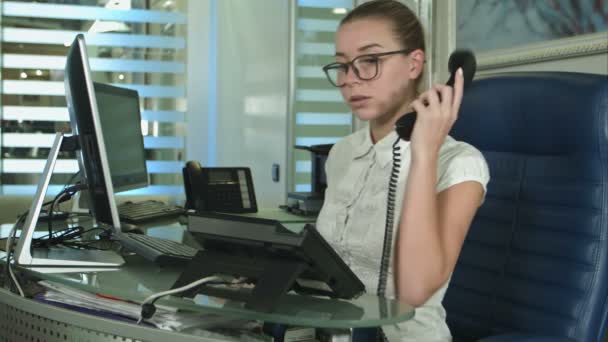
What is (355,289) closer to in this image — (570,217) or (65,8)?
(570,217)

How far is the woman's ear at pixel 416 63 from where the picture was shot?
1.49 meters

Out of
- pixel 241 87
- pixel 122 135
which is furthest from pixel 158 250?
pixel 241 87

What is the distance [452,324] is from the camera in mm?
1575

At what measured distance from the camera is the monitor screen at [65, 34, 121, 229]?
1.49m

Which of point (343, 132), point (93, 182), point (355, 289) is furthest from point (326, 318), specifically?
point (343, 132)

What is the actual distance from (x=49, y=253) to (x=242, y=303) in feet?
2.24

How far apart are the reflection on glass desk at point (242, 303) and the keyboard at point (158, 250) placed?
0.11ft

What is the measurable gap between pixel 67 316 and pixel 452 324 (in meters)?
0.88

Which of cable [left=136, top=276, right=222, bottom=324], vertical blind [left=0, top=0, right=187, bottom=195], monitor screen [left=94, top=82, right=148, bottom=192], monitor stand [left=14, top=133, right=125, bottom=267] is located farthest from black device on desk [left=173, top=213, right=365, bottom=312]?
vertical blind [left=0, top=0, right=187, bottom=195]

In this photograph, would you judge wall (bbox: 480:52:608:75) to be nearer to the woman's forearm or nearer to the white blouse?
the white blouse

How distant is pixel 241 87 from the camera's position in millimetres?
4352

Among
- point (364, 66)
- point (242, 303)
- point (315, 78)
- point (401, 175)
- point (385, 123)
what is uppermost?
point (315, 78)

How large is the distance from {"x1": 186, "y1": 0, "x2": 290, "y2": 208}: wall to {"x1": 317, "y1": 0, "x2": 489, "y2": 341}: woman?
82.1 inches

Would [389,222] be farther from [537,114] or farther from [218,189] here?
[218,189]
